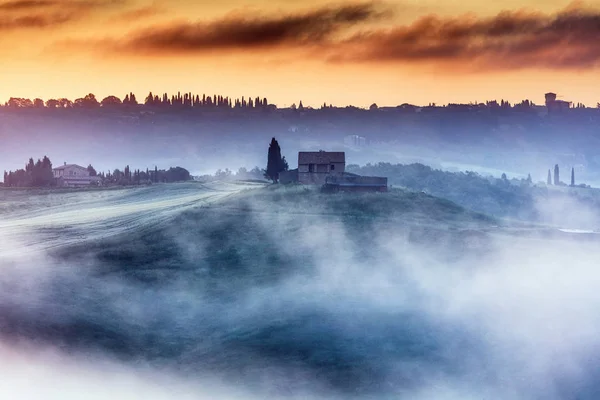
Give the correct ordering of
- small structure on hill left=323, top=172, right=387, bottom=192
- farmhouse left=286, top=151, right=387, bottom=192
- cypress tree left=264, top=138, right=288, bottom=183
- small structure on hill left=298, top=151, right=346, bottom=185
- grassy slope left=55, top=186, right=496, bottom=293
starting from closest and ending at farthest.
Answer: grassy slope left=55, top=186, right=496, bottom=293 < small structure on hill left=323, top=172, right=387, bottom=192 < farmhouse left=286, top=151, right=387, bottom=192 < small structure on hill left=298, top=151, right=346, bottom=185 < cypress tree left=264, top=138, right=288, bottom=183

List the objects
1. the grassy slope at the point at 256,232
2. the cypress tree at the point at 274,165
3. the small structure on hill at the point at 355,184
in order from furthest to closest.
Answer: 1. the cypress tree at the point at 274,165
2. the small structure on hill at the point at 355,184
3. the grassy slope at the point at 256,232

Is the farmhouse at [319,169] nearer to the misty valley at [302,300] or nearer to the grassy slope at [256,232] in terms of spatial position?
the misty valley at [302,300]

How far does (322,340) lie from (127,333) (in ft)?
52.1

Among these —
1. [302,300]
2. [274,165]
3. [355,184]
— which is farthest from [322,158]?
[302,300]

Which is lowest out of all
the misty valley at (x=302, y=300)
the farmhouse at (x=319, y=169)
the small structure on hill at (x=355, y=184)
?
Answer: the misty valley at (x=302, y=300)

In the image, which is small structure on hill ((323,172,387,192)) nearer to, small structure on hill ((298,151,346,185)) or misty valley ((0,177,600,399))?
misty valley ((0,177,600,399))

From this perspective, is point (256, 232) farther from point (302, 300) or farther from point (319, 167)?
point (319, 167)

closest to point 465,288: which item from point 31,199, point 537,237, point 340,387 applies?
point 537,237

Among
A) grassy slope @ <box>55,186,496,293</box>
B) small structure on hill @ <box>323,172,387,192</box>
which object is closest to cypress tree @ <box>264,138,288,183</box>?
small structure on hill @ <box>323,172,387,192</box>

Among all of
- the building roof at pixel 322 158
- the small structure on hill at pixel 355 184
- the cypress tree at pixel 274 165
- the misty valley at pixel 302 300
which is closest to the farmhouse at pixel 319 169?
the building roof at pixel 322 158

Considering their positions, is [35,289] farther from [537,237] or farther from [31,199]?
[31,199]

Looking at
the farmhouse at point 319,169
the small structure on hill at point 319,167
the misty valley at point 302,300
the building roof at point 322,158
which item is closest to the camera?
the misty valley at point 302,300

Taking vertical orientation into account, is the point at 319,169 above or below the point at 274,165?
below

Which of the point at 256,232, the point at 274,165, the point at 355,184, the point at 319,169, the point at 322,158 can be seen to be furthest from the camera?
the point at 274,165
